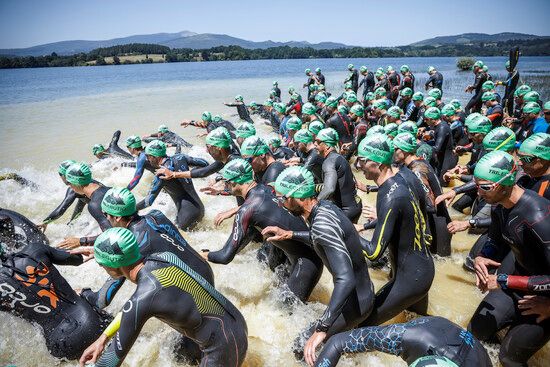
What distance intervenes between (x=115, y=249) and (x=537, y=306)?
3.33 meters

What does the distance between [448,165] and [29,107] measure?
32.5 meters

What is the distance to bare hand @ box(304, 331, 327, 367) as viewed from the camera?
2.63 meters

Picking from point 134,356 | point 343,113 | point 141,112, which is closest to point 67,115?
point 141,112

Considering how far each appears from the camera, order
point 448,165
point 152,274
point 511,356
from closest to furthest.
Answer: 1. point 152,274
2. point 511,356
3. point 448,165

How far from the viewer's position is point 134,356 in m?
4.14

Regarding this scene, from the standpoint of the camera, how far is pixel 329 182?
511 centimetres

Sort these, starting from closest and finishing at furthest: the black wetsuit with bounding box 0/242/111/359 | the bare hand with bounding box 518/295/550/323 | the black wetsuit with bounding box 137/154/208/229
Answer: the bare hand with bounding box 518/295/550/323
the black wetsuit with bounding box 0/242/111/359
the black wetsuit with bounding box 137/154/208/229

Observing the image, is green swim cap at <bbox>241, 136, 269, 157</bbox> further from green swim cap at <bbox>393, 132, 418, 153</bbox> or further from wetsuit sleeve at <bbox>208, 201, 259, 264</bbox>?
green swim cap at <bbox>393, 132, 418, 153</bbox>

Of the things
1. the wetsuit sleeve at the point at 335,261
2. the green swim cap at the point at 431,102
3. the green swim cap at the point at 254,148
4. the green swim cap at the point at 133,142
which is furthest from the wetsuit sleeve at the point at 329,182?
the green swim cap at the point at 431,102

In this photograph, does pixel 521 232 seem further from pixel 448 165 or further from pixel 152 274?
pixel 448 165

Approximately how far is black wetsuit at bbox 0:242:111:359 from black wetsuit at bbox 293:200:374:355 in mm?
2461

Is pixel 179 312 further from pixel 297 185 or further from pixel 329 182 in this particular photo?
pixel 329 182

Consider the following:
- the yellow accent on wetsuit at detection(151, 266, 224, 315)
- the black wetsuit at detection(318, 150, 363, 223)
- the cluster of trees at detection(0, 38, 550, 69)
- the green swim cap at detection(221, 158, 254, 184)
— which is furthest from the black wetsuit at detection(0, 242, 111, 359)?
the cluster of trees at detection(0, 38, 550, 69)

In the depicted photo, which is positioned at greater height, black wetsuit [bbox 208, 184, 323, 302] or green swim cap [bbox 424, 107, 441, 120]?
green swim cap [bbox 424, 107, 441, 120]
